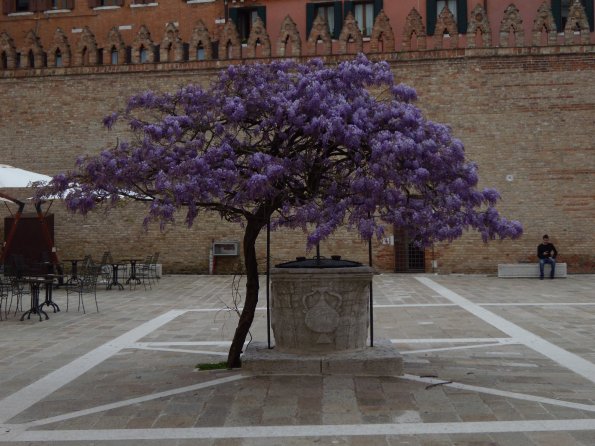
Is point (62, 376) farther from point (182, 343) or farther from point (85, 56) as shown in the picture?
point (85, 56)

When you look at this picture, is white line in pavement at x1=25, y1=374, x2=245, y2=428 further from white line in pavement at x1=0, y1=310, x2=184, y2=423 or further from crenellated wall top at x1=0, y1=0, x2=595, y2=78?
crenellated wall top at x1=0, y1=0, x2=595, y2=78

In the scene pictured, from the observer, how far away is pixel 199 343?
339 inches

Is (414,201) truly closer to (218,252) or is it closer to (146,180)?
(146,180)

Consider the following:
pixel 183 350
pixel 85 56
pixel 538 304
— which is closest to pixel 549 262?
pixel 538 304

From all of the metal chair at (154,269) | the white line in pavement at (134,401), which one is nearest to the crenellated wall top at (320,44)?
the metal chair at (154,269)

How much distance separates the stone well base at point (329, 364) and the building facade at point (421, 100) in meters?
12.5

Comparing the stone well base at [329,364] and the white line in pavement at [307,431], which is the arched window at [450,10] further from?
the white line in pavement at [307,431]

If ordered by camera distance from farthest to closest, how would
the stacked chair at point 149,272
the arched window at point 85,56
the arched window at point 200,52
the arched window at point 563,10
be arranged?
1. the arched window at point 85,56
2. the arched window at point 200,52
3. the arched window at point 563,10
4. the stacked chair at point 149,272

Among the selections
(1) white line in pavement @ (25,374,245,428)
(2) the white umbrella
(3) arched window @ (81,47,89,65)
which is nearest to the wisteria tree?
(1) white line in pavement @ (25,374,245,428)

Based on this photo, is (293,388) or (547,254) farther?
(547,254)

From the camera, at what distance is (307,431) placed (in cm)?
472

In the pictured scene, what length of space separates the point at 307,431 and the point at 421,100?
15.9 m

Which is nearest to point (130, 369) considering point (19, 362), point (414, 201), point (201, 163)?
point (19, 362)

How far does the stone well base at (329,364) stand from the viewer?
6293 mm
